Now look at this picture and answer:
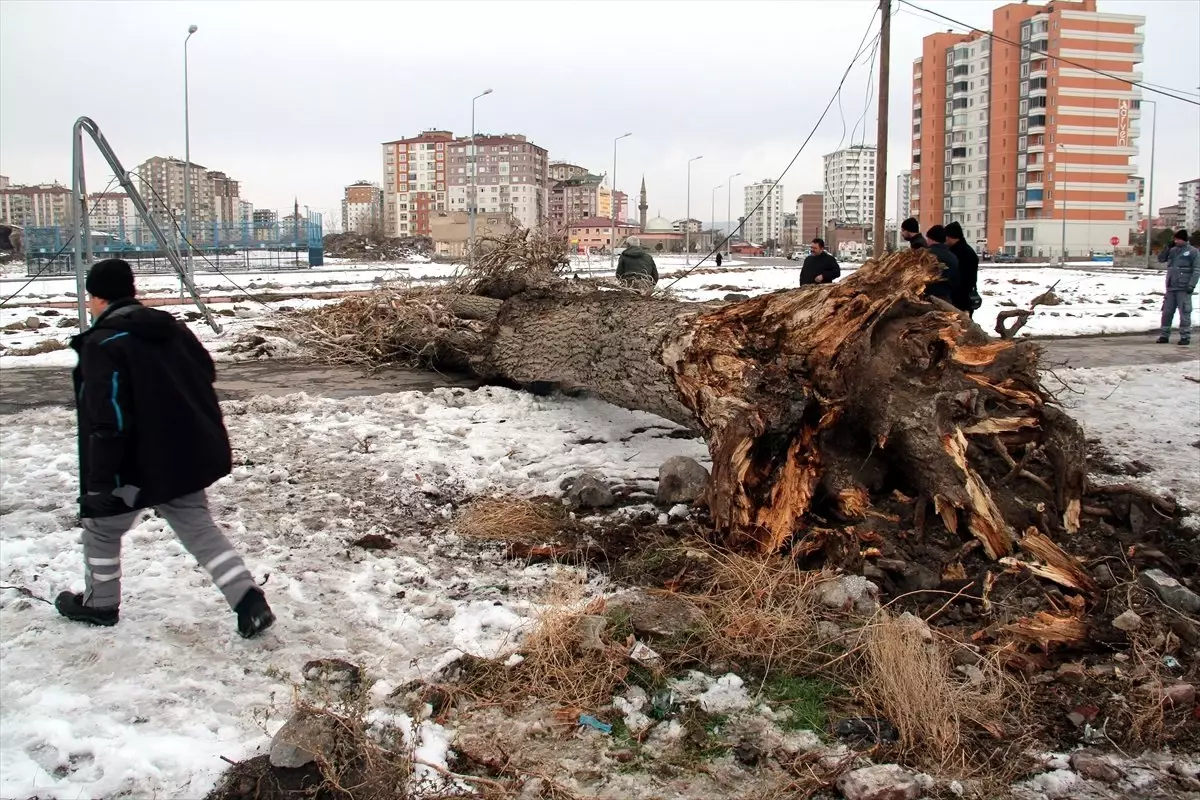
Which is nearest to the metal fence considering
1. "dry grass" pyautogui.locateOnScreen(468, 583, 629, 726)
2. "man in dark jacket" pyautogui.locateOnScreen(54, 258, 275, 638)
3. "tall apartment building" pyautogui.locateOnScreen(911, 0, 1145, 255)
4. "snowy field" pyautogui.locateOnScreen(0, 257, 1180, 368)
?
"snowy field" pyautogui.locateOnScreen(0, 257, 1180, 368)

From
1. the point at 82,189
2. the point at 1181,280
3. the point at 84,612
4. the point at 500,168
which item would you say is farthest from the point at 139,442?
the point at 500,168

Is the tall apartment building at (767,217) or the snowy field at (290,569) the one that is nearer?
the snowy field at (290,569)

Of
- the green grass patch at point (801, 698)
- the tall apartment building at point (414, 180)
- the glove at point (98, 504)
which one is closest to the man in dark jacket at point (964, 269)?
the green grass patch at point (801, 698)

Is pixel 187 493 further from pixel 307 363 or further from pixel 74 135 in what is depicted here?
pixel 74 135

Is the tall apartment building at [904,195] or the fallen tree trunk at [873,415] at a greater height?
the tall apartment building at [904,195]

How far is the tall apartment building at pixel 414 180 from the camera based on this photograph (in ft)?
380

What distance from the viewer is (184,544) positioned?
346 centimetres

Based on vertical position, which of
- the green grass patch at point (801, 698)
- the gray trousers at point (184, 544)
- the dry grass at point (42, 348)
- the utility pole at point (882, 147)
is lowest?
the green grass patch at point (801, 698)

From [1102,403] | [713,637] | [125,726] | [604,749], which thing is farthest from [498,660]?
[1102,403]

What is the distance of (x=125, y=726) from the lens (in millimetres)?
2799

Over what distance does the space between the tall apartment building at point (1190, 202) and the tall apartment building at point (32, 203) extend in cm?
14660

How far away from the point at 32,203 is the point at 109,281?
369 ft

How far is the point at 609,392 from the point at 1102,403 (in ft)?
15.2

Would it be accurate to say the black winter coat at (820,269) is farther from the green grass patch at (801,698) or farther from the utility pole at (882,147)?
the green grass patch at (801,698)
